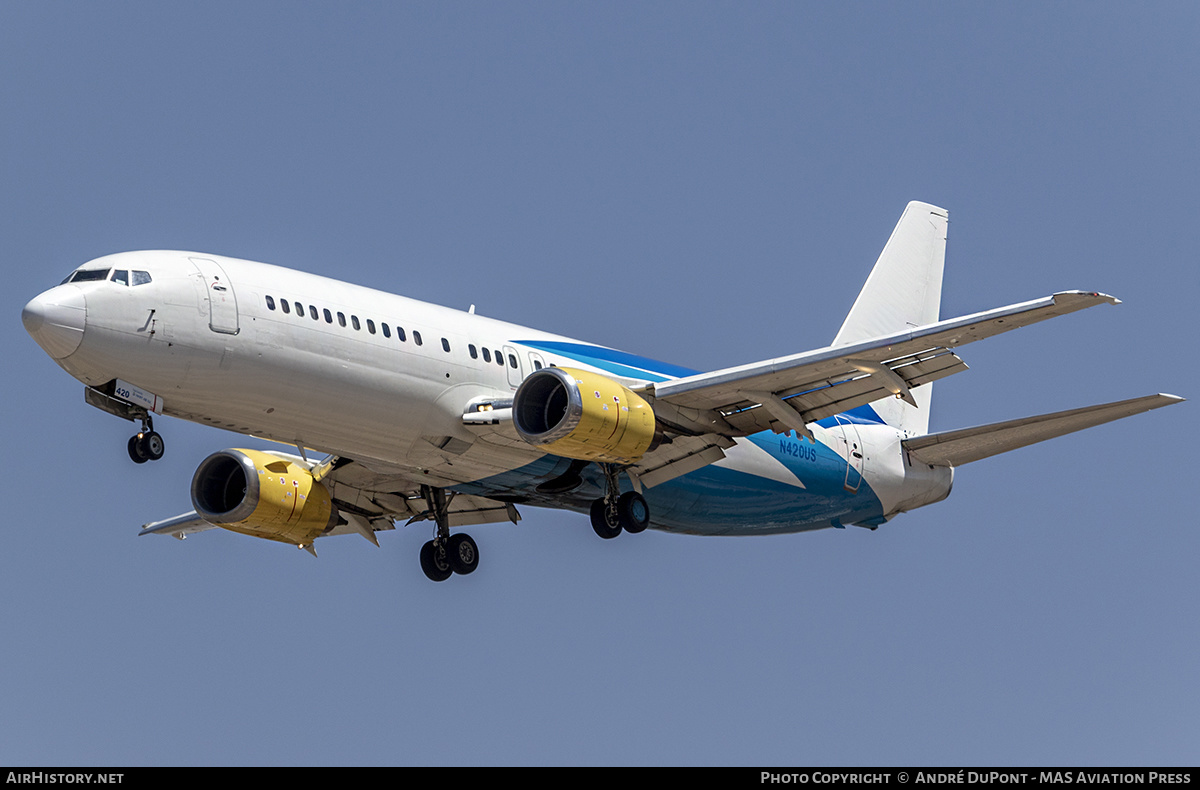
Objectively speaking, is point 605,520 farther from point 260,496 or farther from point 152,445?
point 152,445

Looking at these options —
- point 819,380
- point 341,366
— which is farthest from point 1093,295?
point 341,366

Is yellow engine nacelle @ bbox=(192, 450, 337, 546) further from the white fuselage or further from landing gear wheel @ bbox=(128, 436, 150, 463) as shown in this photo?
landing gear wheel @ bbox=(128, 436, 150, 463)

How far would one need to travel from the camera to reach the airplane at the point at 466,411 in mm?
31562

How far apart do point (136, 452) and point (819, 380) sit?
1455 cm

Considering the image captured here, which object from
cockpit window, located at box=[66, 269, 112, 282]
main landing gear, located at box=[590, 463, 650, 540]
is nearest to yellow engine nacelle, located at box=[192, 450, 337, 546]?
main landing gear, located at box=[590, 463, 650, 540]

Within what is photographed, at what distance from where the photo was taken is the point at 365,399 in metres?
33.5

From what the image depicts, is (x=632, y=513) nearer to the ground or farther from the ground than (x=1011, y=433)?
nearer to the ground

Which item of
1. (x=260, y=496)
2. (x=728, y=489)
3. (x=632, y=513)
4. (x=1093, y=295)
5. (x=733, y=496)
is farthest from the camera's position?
(x=733, y=496)

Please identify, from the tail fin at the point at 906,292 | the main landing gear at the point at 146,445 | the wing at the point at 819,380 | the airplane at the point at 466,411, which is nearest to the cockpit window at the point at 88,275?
the airplane at the point at 466,411

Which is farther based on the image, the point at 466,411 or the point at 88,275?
the point at 466,411

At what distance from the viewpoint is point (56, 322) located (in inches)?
1196

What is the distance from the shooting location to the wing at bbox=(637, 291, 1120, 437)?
108 feet

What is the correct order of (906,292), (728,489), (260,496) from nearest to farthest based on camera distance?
(260,496) < (728,489) < (906,292)
